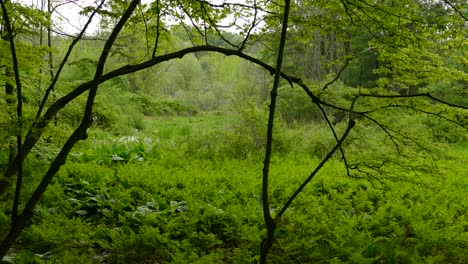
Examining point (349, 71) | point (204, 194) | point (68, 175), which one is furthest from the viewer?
point (349, 71)

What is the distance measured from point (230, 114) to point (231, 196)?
16.7 ft

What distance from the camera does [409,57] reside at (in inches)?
165

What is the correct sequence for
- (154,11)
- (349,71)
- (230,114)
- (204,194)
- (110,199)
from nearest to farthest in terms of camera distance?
1. (154,11)
2. (110,199)
3. (204,194)
4. (230,114)
5. (349,71)

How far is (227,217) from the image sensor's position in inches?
202

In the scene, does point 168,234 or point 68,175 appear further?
point 68,175

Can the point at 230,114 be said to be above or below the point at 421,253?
above

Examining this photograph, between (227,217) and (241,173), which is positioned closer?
(227,217)

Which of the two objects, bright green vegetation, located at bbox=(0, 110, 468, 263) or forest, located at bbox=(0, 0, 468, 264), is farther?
bright green vegetation, located at bbox=(0, 110, 468, 263)

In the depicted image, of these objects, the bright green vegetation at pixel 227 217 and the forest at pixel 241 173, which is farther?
the bright green vegetation at pixel 227 217

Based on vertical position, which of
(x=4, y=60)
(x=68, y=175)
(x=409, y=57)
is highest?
(x=409, y=57)

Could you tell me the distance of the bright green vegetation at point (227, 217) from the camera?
4.25 meters

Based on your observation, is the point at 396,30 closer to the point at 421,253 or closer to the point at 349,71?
the point at 421,253

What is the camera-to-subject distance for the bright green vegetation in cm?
425

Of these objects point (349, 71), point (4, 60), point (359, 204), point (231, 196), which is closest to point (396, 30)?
point (359, 204)
